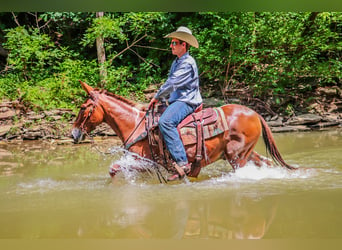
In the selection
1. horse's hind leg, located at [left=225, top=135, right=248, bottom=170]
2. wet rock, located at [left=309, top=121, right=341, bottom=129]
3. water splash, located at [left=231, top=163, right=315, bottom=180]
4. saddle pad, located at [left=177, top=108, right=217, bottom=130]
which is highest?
saddle pad, located at [left=177, top=108, right=217, bottom=130]

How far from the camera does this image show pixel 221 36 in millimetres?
11766

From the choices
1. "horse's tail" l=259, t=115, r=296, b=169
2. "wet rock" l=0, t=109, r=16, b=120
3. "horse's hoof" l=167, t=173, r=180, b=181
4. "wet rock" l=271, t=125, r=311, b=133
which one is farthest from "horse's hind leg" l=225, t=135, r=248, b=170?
"wet rock" l=0, t=109, r=16, b=120

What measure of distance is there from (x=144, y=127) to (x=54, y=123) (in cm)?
536

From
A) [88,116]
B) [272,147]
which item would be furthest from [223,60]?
[88,116]

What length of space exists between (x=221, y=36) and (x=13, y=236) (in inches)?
370

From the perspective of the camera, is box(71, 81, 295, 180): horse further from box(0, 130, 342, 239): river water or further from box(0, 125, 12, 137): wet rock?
box(0, 125, 12, 137): wet rock

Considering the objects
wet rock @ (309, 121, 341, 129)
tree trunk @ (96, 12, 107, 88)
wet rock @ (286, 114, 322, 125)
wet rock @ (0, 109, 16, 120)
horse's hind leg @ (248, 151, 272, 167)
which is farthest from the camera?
tree trunk @ (96, 12, 107, 88)

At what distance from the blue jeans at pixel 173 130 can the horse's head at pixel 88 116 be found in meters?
0.85

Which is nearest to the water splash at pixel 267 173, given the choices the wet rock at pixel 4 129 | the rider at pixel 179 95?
the rider at pixel 179 95

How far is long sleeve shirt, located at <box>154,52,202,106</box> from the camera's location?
496 centimetres

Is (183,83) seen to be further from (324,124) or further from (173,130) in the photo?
(324,124)

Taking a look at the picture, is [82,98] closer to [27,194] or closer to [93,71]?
[93,71]

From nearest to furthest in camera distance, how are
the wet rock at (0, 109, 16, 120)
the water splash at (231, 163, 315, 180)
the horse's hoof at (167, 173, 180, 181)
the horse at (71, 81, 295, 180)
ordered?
the horse's hoof at (167, 173, 180, 181) → the horse at (71, 81, 295, 180) → the water splash at (231, 163, 315, 180) → the wet rock at (0, 109, 16, 120)
